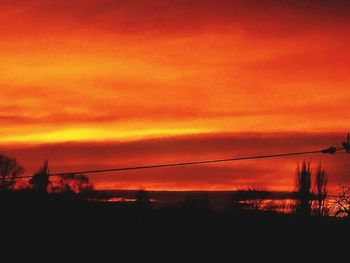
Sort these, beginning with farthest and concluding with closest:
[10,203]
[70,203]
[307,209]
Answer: [307,209]
[70,203]
[10,203]

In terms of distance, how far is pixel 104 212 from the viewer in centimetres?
3638

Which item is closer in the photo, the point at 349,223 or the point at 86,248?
the point at 86,248

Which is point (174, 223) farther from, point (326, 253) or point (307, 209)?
point (307, 209)

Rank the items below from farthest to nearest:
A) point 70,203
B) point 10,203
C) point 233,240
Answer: point 70,203 < point 10,203 < point 233,240

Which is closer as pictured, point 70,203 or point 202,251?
point 202,251

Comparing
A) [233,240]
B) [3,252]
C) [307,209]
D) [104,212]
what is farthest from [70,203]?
[307,209]

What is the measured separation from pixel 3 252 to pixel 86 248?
354 cm

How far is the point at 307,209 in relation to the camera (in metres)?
54.9

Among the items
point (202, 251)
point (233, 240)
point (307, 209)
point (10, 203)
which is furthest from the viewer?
point (307, 209)

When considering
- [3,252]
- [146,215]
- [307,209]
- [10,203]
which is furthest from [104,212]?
[307,209]

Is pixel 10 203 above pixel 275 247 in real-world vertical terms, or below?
above

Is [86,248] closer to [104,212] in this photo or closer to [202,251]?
[202,251]

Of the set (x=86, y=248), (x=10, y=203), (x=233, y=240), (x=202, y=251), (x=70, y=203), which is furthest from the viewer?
→ (x=70, y=203)

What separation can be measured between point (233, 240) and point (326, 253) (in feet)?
13.6
